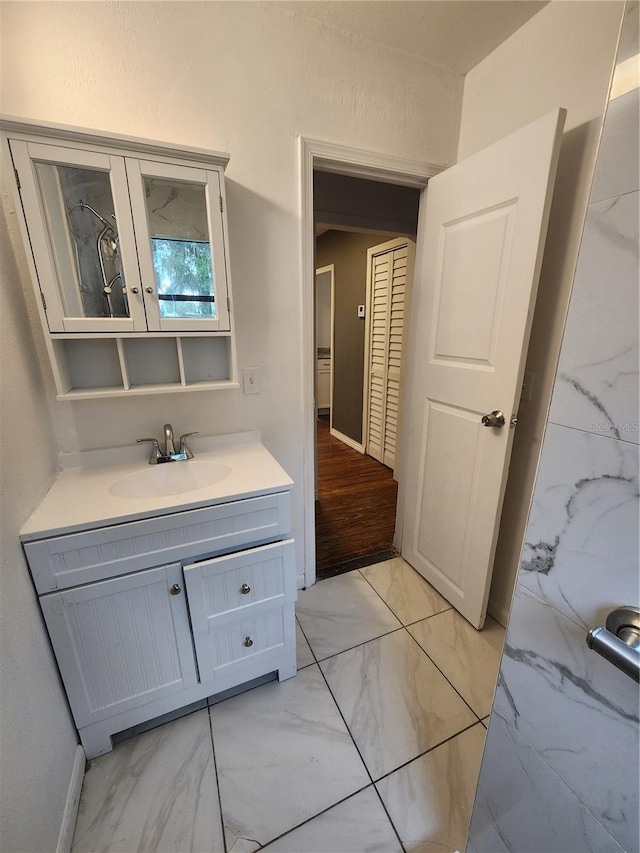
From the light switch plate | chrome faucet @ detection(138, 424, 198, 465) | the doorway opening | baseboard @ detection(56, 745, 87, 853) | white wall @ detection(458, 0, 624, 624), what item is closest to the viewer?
baseboard @ detection(56, 745, 87, 853)

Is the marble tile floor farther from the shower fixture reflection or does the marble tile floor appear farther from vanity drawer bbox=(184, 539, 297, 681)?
the shower fixture reflection

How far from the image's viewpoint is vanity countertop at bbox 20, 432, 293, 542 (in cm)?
100

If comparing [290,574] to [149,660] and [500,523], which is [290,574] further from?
[500,523]

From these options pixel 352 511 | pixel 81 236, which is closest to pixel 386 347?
pixel 352 511

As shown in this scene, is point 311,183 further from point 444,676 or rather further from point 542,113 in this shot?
point 444,676

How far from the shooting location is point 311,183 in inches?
57.1

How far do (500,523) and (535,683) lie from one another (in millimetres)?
1044

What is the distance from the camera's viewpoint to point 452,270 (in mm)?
1542

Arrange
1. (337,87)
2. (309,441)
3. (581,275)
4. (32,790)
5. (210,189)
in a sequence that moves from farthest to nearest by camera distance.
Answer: (309,441) → (337,87) → (210,189) → (32,790) → (581,275)

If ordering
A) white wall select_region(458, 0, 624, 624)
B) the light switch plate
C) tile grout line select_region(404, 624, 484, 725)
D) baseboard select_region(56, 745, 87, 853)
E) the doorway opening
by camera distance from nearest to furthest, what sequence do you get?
1. baseboard select_region(56, 745, 87, 853)
2. white wall select_region(458, 0, 624, 624)
3. tile grout line select_region(404, 624, 484, 725)
4. the light switch plate
5. the doorway opening

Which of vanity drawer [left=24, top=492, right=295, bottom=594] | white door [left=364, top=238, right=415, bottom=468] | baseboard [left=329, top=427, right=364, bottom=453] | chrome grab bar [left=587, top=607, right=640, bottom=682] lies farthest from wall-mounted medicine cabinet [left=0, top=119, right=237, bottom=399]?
baseboard [left=329, top=427, right=364, bottom=453]

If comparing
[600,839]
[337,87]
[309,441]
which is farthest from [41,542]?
[337,87]

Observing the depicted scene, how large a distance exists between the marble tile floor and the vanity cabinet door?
0.70ft

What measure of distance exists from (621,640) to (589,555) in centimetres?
12
